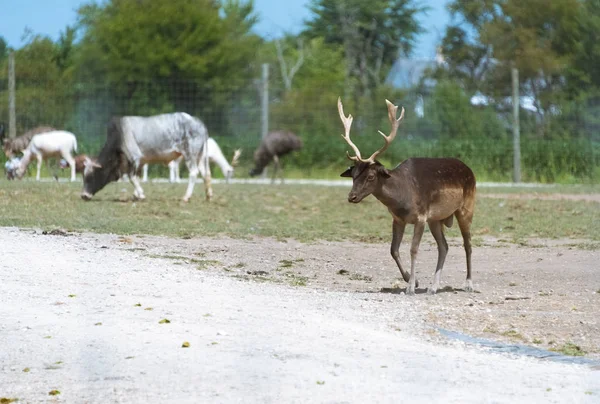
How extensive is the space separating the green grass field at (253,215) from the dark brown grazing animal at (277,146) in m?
6.54

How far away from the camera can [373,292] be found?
10.9m

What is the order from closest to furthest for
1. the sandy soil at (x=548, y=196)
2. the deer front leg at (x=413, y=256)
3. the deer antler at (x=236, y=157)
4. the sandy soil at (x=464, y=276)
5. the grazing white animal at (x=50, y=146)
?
the sandy soil at (x=464, y=276), the deer front leg at (x=413, y=256), the sandy soil at (x=548, y=196), the grazing white animal at (x=50, y=146), the deer antler at (x=236, y=157)

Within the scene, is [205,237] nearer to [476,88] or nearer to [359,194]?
[359,194]

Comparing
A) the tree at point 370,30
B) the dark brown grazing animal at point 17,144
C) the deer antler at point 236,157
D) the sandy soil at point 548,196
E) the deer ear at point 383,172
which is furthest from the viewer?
the tree at point 370,30

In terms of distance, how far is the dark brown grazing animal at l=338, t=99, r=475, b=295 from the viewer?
35.7ft

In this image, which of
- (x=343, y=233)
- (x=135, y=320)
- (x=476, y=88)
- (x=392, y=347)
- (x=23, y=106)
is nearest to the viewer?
(x=392, y=347)

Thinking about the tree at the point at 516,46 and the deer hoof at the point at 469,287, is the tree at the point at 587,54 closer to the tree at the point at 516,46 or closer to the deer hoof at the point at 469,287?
the tree at the point at 516,46

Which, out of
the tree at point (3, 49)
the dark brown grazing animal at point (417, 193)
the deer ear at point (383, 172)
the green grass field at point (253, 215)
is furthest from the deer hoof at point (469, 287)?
the tree at point (3, 49)

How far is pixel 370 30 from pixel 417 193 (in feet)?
133

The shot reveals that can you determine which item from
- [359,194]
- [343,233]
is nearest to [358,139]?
[343,233]

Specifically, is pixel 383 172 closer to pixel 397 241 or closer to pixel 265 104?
pixel 397 241

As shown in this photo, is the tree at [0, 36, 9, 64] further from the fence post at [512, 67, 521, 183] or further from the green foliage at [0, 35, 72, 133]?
the fence post at [512, 67, 521, 183]

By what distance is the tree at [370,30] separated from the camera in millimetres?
50125

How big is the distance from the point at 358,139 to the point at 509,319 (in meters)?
23.1
